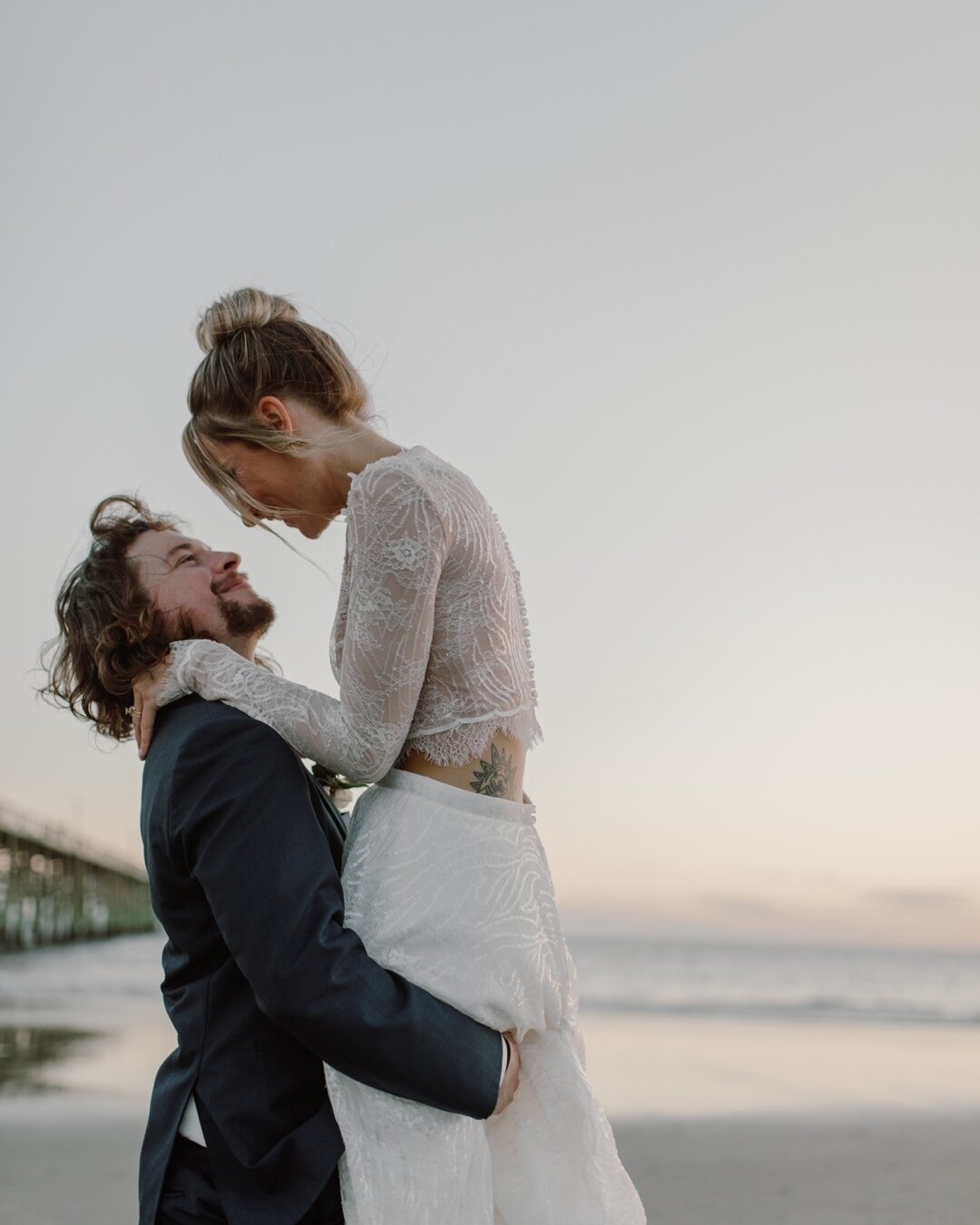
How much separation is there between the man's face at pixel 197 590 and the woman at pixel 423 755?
128mm

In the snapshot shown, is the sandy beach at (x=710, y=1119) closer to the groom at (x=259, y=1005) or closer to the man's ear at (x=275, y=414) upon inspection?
the groom at (x=259, y=1005)

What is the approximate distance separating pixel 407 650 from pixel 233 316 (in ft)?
2.58

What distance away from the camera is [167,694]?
2303 millimetres

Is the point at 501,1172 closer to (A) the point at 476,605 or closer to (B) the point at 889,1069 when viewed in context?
(A) the point at 476,605

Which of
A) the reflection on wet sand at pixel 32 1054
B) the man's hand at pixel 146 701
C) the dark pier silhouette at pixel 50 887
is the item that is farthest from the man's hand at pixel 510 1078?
the dark pier silhouette at pixel 50 887

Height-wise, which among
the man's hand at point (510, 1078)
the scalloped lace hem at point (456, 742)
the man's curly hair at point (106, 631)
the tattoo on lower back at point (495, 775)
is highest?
the man's curly hair at point (106, 631)

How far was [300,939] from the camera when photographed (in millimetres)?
1931

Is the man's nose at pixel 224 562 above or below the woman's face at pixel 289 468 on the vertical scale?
below

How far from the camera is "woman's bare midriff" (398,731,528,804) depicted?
2207mm

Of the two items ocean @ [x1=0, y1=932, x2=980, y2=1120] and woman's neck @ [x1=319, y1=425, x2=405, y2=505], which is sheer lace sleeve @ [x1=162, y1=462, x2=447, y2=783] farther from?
ocean @ [x1=0, y1=932, x2=980, y2=1120]

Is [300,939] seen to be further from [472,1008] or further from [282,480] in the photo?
[282,480]

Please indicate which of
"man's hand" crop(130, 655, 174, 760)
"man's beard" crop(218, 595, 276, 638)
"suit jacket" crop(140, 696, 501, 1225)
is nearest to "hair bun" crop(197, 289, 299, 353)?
"man's beard" crop(218, 595, 276, 638)

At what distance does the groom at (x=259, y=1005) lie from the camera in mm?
1932

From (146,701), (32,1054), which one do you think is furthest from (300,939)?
(32,1054)
